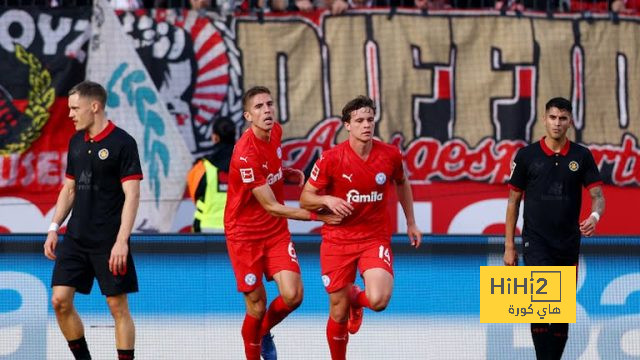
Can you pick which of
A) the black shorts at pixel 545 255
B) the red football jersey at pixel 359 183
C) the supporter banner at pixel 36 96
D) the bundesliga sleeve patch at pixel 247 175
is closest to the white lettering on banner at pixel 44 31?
the supporter banner at pixel 36 96

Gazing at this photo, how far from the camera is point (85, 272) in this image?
27.3 ft

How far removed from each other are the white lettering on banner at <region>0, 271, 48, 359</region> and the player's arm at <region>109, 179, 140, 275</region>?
67.5 inches

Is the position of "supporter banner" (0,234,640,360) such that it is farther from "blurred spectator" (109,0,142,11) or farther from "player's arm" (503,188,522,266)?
"blurred spectator" (109,0,142,11)

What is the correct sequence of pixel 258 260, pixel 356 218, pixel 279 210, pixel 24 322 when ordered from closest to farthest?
pixel 279 210
pixel 356 218
pixel 258 260
pixel 24 322

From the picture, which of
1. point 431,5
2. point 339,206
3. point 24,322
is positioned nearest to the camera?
point 339,206

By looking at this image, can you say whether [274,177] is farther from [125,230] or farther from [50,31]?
[50,31]

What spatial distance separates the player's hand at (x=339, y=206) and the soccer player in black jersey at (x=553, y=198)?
51.5 inches

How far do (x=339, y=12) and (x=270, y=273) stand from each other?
12.4ft

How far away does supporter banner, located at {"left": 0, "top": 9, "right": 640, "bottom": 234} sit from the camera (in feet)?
38.7

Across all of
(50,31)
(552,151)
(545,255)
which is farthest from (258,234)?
(50,31)

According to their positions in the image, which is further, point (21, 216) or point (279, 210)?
point (21, 216)

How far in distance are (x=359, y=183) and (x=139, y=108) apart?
375 cm

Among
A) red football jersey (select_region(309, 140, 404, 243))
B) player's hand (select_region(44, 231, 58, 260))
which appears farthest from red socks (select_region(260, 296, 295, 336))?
player's hand (select_region(44, 231, 58, 260))

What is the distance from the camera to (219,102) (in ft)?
38.8
